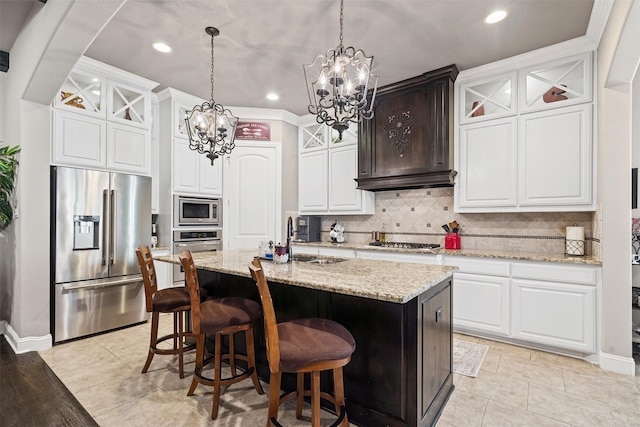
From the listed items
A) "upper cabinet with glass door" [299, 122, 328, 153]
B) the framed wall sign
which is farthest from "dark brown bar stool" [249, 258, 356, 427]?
the framed wall sign

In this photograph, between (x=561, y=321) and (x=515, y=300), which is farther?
(x=515, y=300)

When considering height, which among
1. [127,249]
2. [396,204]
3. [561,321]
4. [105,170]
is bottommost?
[561,321]

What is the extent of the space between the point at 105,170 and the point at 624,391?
4975 mm

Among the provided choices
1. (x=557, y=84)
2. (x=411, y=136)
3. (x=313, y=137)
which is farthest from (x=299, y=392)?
(x=313, y=137)

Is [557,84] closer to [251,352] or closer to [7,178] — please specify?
[251,352]

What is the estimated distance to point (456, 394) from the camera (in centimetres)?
224

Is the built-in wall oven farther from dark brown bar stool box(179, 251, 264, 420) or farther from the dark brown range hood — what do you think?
the dark brown range hood

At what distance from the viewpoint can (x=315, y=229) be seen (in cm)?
509

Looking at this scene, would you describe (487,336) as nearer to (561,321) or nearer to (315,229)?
(561,321)

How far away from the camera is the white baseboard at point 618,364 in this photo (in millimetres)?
2514

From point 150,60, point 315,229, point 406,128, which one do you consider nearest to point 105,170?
point 150,60

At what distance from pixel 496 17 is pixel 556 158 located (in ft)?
4.70

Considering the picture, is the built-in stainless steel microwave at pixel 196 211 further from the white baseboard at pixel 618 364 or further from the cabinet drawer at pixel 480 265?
the white baseboard at pixel 618 364

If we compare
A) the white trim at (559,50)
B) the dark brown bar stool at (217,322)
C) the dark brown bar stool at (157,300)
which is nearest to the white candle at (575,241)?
the white trim at (559,50)
